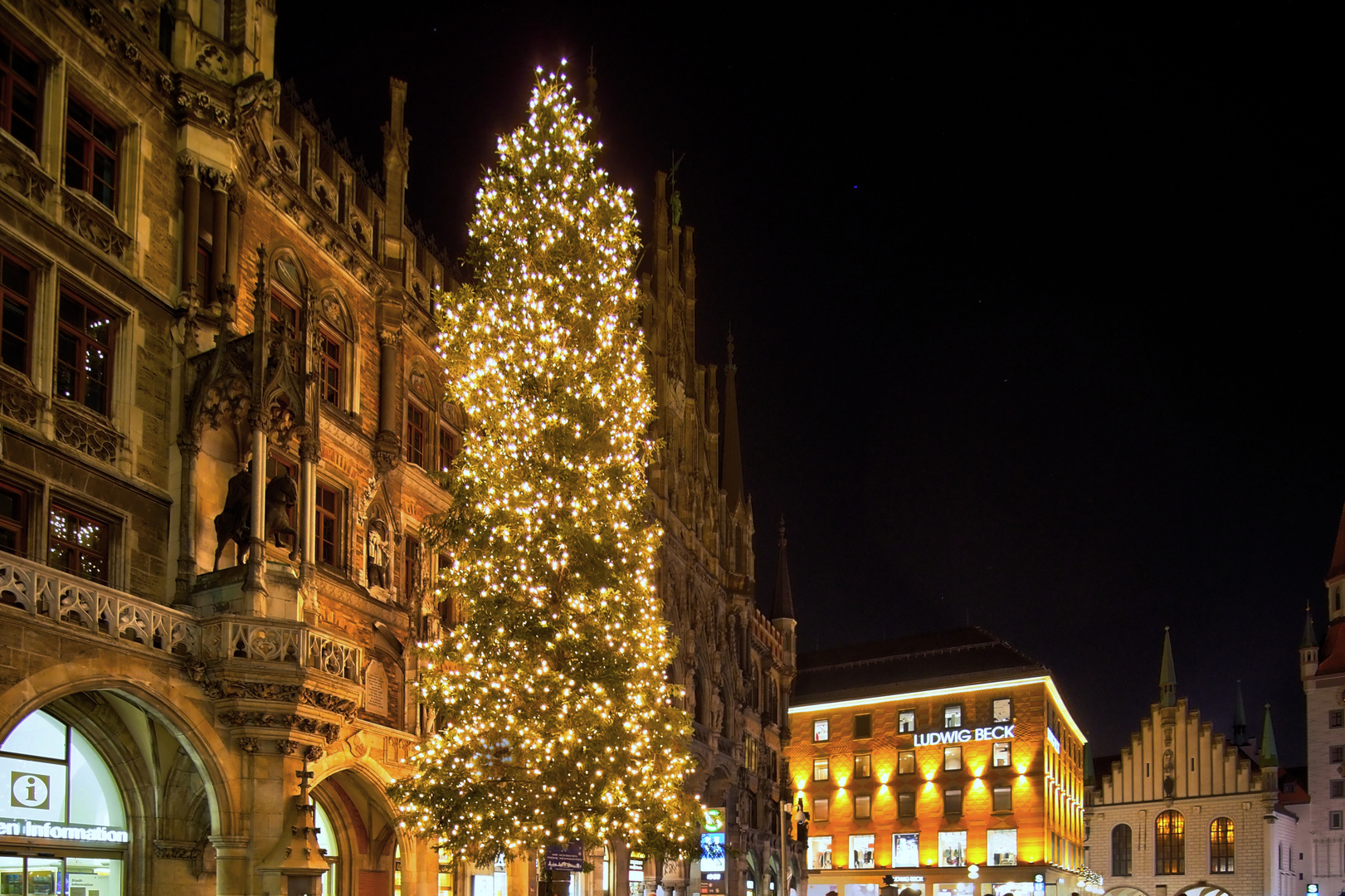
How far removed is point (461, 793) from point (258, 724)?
4700mm

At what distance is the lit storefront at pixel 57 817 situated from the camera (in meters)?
17.3

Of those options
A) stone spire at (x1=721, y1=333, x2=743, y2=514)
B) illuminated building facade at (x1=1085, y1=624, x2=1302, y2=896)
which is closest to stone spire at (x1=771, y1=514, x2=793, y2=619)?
stone spire at (x1=721, y1=333, x2=743, y2=514)

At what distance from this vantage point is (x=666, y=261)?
4781 centimetres

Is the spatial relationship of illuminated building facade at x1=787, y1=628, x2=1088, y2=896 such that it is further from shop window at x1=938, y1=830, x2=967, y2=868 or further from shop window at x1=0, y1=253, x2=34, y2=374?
shop window at x1=0, y1=253, x2=34, y2=374

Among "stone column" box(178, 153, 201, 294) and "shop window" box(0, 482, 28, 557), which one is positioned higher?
"stone column" box(178, 153, 201, 294)

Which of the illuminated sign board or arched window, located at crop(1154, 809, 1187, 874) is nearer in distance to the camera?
the illuminated sign board

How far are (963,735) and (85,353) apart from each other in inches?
2650

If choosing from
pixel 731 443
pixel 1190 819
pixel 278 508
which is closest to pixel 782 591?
pixel 731 443

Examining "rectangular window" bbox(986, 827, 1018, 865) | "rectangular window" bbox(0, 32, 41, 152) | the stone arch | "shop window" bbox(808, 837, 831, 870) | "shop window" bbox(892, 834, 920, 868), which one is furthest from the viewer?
"shop window" bbox(808, 837, 831, 870)

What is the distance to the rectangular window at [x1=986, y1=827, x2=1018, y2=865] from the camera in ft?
250

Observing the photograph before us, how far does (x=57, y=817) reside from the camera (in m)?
18.2

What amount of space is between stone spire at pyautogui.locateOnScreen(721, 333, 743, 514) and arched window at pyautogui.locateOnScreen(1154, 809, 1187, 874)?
160ft

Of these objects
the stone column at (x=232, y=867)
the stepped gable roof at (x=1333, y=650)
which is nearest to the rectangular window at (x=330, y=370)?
the stone column at (x=232, y=867)

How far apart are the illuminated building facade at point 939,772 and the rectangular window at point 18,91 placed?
6686cm
